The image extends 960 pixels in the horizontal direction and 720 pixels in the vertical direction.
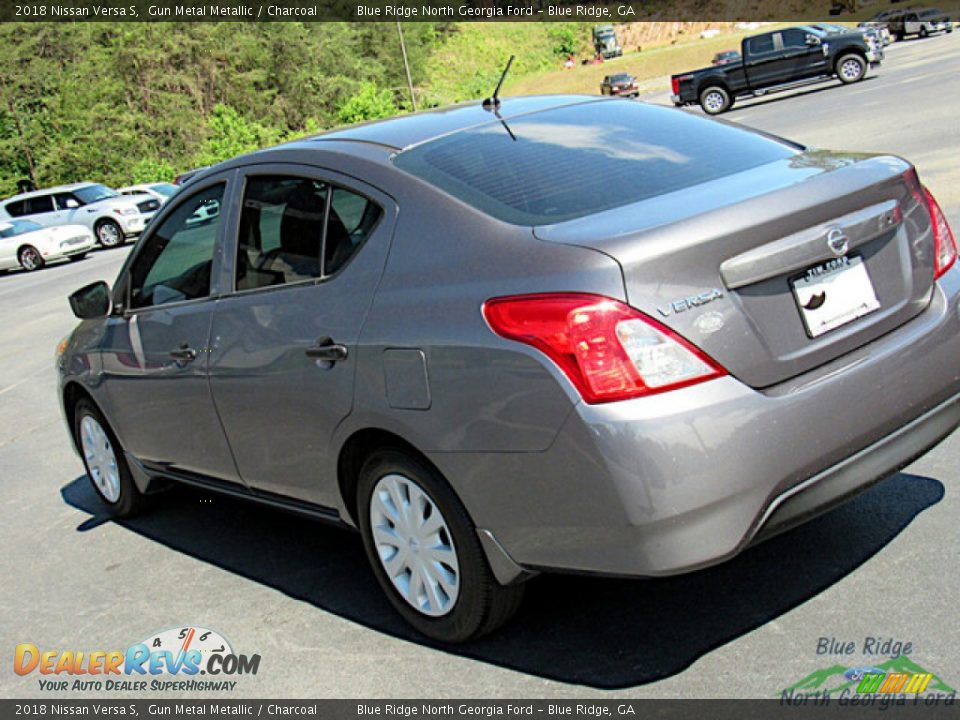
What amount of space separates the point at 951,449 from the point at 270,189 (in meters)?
3.10

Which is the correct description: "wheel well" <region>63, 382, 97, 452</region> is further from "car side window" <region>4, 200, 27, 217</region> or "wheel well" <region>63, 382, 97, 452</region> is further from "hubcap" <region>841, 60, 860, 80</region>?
"hubcap" <region>841, 60, 860, 80</region>

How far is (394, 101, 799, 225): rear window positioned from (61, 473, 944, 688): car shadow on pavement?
139cm

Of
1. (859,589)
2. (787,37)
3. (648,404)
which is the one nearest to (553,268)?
(648,404)

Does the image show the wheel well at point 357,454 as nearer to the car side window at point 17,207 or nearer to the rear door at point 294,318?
the rear door at point 294,318

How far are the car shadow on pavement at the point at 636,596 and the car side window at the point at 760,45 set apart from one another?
2951 cm

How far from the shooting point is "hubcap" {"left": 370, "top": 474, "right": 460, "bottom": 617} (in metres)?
3.86

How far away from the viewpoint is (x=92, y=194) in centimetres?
3195

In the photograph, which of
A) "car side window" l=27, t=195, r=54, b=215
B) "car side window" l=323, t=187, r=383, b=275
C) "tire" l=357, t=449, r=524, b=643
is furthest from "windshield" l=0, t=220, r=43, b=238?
"tire" l=357, t=449, r=524, b=643

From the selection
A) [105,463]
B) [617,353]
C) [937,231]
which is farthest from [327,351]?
[105,463]

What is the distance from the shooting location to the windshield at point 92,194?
31594 millimetres

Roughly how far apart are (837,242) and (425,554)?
5.44ft

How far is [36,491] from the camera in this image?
7.12 m

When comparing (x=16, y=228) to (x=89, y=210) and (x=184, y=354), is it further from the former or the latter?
(x=184, y=354)

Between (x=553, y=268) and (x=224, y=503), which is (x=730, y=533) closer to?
(x=553, y=268)
